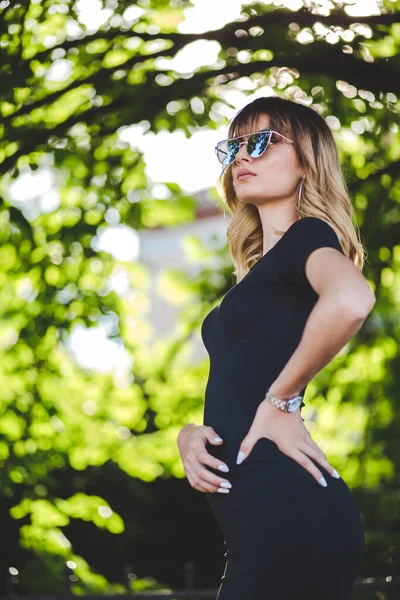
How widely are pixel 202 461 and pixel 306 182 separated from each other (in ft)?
2.55

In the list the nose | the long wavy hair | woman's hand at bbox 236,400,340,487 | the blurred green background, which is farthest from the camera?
the blurred green background

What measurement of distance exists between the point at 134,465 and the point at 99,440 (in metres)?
0.34

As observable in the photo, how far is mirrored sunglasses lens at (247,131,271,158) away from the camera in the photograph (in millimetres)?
2363

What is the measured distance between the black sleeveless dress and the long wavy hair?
17cm

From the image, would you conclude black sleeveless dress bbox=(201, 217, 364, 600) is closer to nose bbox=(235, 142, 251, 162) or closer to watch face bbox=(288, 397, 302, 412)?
watch face bbox=(288, 397, 302, 412)

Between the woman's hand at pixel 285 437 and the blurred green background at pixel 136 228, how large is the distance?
2.89 metres

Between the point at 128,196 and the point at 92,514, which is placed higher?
the point at 128,196

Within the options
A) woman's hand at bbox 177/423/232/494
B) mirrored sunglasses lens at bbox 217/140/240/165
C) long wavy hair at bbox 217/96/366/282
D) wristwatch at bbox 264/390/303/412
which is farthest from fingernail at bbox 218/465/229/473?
mirrored sunglasses lens at bbox 217/140/240/165

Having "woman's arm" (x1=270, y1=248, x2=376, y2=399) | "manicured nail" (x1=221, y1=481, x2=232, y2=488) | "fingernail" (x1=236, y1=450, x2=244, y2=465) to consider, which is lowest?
"manicured nail" (x1=221, y1=481, x2=232, y2=488)

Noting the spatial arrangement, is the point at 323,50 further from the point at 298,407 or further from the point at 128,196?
the point at 298,407

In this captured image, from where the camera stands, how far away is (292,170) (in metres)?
2.35

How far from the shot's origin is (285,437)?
2.01 meters

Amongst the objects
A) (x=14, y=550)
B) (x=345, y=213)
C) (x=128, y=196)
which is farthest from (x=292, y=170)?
(x=14, y=550)

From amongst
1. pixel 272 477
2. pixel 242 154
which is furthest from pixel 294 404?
pixel 242 154
